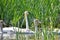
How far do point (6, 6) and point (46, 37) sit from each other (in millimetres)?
5375

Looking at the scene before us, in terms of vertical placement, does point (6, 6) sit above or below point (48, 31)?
above

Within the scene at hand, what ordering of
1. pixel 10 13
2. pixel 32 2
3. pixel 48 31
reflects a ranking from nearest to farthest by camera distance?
pixel 48 31 → pixel 32 2 → pixel 10 13

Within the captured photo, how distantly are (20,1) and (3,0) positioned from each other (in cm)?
119

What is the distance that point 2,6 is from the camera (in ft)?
33.8

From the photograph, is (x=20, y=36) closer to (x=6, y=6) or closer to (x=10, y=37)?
(x=10, y=37)

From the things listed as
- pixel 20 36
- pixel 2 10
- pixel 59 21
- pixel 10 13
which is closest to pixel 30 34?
pixel 10 13

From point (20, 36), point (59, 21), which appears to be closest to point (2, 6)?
point (59, 21)

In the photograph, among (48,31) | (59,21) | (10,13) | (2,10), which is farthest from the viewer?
(59,21)

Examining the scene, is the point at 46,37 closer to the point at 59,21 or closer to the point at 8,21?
the point at 8,21

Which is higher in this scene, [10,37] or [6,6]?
[6,6]

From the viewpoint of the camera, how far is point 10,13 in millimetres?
9570

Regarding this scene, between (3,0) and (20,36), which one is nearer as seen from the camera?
(20,36)

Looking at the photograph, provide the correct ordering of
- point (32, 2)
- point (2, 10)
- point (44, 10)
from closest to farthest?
point (44, 10) < point (32, 2) < point (2, 10)

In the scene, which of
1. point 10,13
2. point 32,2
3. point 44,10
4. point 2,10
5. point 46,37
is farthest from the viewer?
point 2,10
